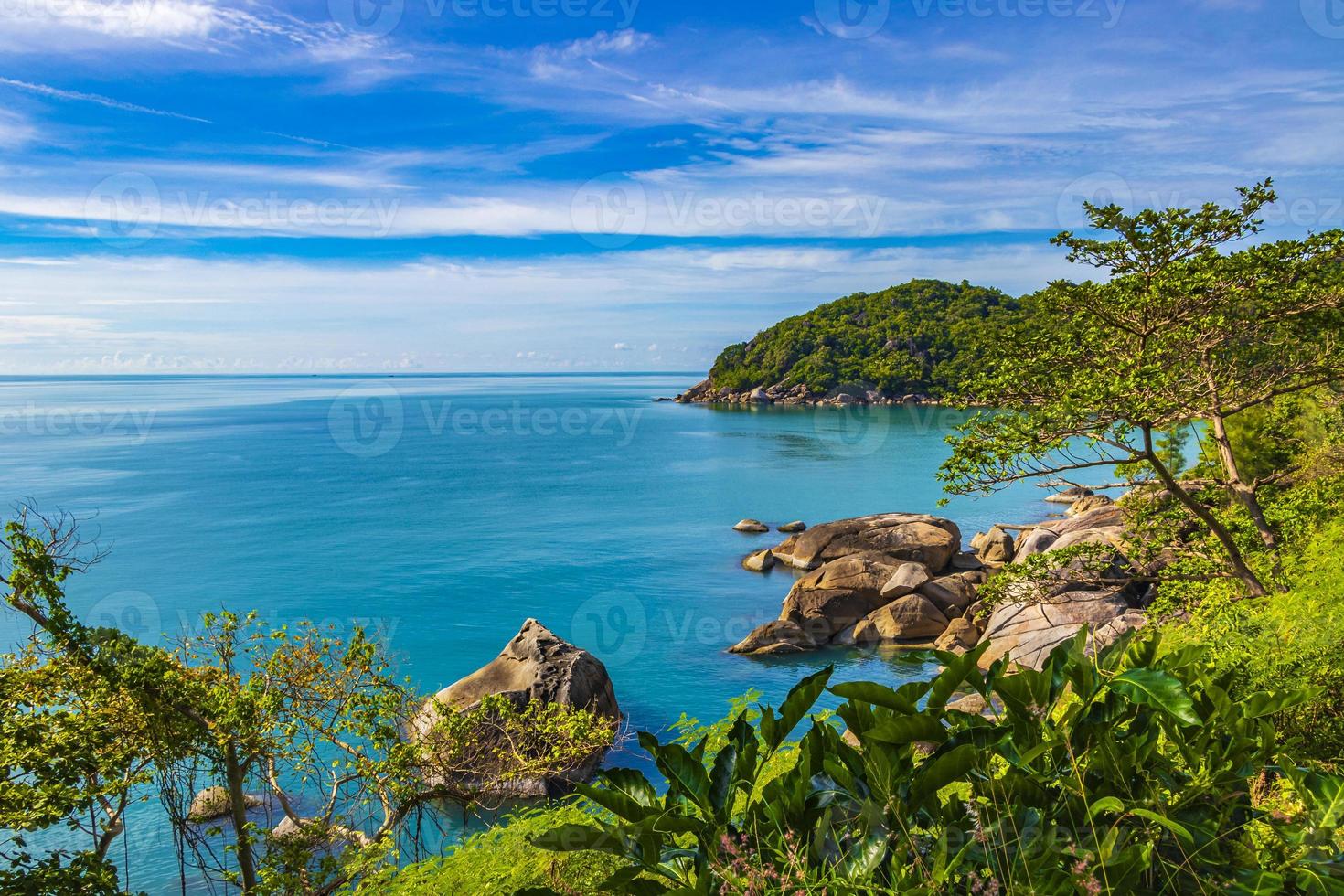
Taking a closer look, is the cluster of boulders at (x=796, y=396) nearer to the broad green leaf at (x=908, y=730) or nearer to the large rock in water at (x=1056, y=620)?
the large rock in water at (x=1056, y=620)

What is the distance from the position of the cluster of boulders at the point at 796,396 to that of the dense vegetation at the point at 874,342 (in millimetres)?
982

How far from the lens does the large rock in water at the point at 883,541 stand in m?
36.1

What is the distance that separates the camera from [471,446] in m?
107

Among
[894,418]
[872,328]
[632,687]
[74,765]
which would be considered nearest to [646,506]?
[632,687]

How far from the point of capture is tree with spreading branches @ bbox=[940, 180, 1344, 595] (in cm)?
1322

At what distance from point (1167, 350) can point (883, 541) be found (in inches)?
939

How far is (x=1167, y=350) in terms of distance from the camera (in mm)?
14141

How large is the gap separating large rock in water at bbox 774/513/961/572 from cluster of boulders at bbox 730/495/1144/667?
6 centimetres

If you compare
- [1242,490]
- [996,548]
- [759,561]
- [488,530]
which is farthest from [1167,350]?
[488,530]

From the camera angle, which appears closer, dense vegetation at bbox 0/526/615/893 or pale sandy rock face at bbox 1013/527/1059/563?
dense vegetation at bbox 0/526/615/893

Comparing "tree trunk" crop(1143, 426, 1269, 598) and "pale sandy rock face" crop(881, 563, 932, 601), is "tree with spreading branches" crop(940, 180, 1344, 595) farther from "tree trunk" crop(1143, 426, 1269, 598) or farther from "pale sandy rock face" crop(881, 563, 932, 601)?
"pale sandy rock face" crop(881, 563, 932, 601)

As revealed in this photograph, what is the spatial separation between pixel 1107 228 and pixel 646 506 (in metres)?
49.5

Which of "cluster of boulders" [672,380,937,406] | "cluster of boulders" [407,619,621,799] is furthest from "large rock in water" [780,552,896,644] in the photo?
"cluster of boulders" [672,380,937,406]

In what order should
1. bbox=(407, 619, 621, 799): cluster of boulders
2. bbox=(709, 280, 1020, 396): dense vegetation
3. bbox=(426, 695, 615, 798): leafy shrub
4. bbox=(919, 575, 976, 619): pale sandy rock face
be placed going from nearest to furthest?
bbox=(426, 695, 615, 798): leafy shrub
bbox=(407, 619, 621, 799): cluster of boulders
bbox=(919, 575, 976, 619): pale sandy rock face
bbox=(709, 280, 1020, 396): dense vegetation
